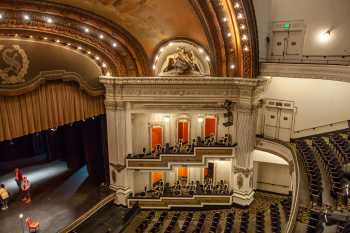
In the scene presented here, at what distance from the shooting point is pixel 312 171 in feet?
33.7

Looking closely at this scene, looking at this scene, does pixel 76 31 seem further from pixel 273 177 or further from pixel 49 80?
pixel 273 177

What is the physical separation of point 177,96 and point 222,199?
5533 mm

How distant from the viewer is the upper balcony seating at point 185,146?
14984 millimetres

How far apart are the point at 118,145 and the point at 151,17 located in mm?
6150

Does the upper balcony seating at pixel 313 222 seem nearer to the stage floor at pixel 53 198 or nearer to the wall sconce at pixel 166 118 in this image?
the stage floor at pixel 53 198

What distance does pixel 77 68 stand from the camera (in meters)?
12.9

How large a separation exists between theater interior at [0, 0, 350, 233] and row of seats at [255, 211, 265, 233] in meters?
0.10

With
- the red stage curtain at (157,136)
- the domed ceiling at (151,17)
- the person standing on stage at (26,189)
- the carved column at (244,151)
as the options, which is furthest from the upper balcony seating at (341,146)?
the person standing on stage at (26,189)

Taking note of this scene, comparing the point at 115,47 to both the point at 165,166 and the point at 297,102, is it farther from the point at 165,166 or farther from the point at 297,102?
the point at 297,102

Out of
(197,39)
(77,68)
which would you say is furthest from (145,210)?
(197,39)

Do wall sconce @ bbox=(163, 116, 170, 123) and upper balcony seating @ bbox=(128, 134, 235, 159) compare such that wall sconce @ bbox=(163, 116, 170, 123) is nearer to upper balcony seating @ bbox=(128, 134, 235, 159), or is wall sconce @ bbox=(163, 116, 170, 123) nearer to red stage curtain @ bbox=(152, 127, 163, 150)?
red stage curtain @ bbox=(152, 127, 163, 150)

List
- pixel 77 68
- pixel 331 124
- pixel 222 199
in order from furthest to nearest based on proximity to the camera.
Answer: pixel 222 199
pixel 331 124
pixel 77 68

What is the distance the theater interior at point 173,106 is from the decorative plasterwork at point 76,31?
1.8 inches

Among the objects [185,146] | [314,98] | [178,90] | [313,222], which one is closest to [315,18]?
[314,98]
